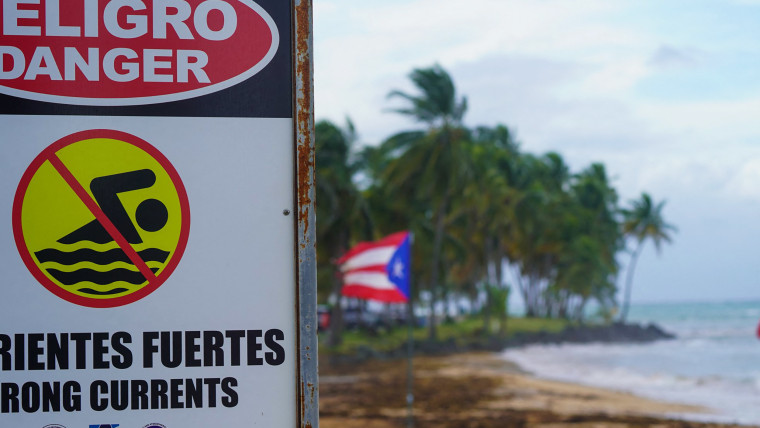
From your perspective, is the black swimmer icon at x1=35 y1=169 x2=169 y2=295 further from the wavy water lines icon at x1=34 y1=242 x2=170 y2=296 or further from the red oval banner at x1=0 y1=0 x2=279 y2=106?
the red oval banner at x1=0 y1=0 x2=279 y2=106

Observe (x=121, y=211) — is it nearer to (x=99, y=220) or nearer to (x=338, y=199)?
(x=99, y=220)

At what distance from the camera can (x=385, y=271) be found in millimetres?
15242

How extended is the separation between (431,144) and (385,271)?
2648 centimetres

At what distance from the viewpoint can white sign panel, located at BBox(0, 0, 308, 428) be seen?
2225mm

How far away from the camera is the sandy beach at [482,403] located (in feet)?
60.7

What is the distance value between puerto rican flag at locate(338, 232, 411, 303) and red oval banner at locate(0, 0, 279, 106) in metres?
12.4

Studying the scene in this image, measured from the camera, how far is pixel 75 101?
2268 mm

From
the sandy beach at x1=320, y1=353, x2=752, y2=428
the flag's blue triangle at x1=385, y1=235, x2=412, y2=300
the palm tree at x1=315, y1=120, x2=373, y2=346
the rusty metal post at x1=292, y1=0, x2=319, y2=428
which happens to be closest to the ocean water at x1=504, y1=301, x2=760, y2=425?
the sandy beach at x1=320, y1=353, x2=752, y2=428

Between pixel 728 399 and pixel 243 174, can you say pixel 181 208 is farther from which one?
pixel 728 399

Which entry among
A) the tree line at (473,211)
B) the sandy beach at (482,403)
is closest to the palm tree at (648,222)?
the tree line at (473,211)

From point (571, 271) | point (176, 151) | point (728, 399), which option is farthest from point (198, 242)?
point (571, 271)

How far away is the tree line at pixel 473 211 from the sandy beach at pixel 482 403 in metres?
11.6

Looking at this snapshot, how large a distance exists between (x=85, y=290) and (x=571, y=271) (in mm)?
69942

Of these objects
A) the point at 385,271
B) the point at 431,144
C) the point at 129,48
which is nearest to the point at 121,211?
the point at 129,48
